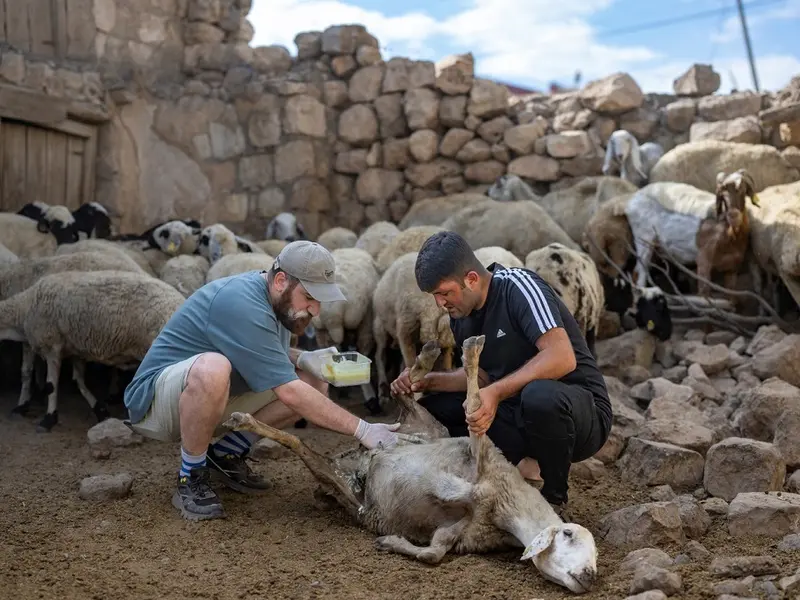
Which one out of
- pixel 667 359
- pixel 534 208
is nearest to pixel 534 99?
pixel 534 208

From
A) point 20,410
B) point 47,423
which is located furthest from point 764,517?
point 20,410

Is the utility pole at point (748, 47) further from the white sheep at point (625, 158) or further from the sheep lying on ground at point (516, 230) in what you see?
the sheep lying on ground at point (516, 230)

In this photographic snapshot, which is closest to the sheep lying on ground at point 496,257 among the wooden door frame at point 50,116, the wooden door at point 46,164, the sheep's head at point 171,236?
the sheep's head at point 171,236

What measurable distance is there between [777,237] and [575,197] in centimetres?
312

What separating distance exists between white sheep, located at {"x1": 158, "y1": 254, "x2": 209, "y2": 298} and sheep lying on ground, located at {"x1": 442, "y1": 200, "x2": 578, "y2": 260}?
2.73 meters

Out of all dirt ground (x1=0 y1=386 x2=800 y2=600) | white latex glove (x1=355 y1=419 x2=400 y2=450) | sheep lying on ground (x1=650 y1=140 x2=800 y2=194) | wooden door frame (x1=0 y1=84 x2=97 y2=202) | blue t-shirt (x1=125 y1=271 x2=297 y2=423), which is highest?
wooden door frame (x1=0 y1=84 x2=97 y2=202)

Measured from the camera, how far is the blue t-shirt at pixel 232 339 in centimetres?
372

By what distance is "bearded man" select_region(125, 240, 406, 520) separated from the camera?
3.70 m

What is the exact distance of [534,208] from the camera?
858 centimetres

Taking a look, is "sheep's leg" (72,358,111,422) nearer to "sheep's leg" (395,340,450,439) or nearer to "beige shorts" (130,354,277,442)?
"beige shorts" (130,354,277,442)

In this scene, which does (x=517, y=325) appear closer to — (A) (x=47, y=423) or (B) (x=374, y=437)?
(B) (x=374, y=437)

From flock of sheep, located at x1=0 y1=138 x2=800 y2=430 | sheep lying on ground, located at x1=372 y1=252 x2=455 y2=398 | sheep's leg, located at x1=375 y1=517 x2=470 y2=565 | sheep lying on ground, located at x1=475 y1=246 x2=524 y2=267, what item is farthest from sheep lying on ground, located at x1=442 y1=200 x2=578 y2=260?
sheep's leg, located at x1=375 y1=517 x2=470 y2=565

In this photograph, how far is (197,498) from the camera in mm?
3830

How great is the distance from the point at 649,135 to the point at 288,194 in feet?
16.1
